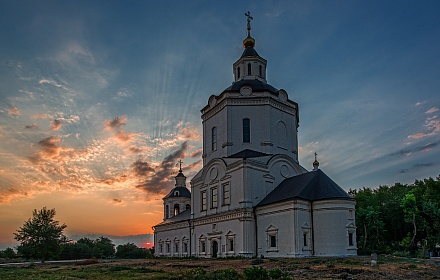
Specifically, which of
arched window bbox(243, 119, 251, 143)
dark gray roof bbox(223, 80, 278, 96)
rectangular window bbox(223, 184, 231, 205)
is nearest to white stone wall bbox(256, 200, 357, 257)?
rectangular window bbox(223, 184, 231, 205)

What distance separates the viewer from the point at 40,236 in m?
38.9

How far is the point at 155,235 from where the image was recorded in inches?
1987

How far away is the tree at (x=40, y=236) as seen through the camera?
38625 mm

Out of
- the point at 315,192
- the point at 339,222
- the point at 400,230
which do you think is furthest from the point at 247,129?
the point at 400,230

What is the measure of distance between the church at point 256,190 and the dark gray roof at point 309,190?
0.07 m

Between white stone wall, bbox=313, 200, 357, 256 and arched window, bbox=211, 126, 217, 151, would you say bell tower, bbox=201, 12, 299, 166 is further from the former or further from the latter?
white stone wall, bbox=313, 200, 357, 256

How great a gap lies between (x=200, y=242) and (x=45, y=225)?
15070 mm

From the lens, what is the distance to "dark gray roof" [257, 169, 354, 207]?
2950cm

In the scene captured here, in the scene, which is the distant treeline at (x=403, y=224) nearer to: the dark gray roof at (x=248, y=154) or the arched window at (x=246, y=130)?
the dark gray roof at (x=248, y=154)

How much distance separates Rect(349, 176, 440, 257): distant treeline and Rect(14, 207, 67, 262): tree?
29252mm

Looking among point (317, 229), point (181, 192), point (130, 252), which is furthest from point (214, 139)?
point (130, 252)

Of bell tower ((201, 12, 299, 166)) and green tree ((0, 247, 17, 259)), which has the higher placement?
bell tower ((201, 12, 299, 166))

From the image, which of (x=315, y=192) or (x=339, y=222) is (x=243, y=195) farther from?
(x=339, y=222)

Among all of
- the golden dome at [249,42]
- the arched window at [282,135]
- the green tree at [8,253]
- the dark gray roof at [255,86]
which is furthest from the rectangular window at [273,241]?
the green tree at [8,253]
